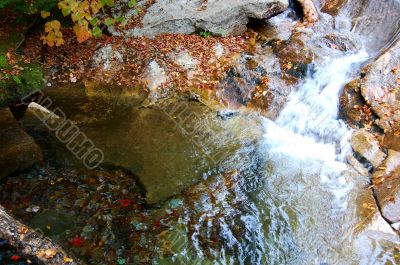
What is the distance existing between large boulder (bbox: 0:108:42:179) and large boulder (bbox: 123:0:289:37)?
406 centimetres

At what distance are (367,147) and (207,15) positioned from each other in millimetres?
4970

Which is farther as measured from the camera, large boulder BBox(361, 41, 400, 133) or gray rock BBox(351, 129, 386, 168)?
large boulder BBox(361, 41, 400, 133)

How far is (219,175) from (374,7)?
20.2ft

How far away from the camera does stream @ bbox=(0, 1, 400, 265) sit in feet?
16.3

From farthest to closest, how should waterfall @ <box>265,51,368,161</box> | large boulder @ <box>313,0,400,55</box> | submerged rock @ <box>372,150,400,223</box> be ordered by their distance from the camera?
1. large boulder @ <box>313,0,400,55</box>
2. waterfall @ <box>265,51,368,161</box>
3. submerged rock @ <box>372,150,400,223</box>

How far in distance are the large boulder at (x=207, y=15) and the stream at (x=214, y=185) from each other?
1.27m

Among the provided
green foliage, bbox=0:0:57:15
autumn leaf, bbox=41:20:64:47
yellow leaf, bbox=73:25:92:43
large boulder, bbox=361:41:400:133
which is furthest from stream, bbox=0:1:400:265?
green foliage, bbox=0:0:57:15

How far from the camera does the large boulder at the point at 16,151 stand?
20.4 feet

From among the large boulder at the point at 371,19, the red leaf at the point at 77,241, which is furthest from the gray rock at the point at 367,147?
the red leaf at the point at 77,241

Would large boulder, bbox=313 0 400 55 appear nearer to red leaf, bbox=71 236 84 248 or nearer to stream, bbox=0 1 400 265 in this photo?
stream, bbox=0 1 400 265

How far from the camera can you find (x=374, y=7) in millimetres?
8672

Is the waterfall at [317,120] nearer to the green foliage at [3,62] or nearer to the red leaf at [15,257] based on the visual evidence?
the red leaf at [15,257]

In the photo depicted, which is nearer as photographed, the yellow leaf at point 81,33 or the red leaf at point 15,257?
the red leaf at point 15,257

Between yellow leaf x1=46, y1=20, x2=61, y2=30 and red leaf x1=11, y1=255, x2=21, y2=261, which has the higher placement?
yellow leaf x1=46, y1=20, x2=61, y2=30
